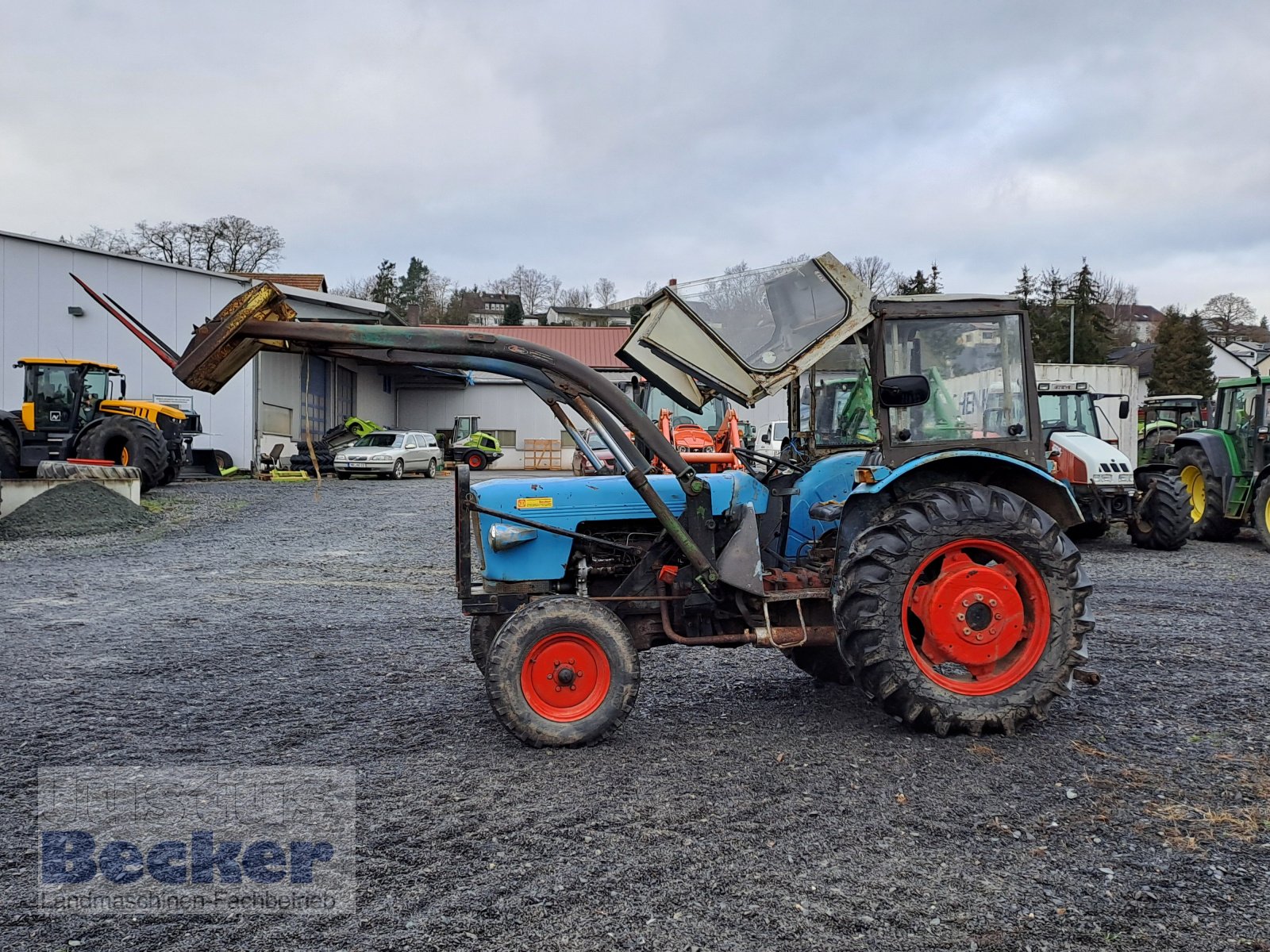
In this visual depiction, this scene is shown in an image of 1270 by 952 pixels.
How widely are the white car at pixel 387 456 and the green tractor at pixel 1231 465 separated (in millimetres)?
18237

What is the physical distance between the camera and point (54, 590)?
8.73 metres

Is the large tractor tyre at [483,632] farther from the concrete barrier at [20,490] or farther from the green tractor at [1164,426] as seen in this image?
the green tractor at [1164,426]

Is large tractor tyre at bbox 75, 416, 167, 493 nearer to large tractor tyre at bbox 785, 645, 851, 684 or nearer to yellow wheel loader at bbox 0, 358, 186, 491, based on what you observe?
yellow wheel loader at bbox 0, 358, 186, 491

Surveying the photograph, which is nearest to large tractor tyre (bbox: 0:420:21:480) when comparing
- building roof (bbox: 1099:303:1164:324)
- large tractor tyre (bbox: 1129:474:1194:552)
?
large tractor tyre (bbox: 1129:474:1194:552)

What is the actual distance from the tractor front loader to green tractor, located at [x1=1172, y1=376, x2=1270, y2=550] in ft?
30.8

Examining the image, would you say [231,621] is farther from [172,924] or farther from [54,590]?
[172,924]

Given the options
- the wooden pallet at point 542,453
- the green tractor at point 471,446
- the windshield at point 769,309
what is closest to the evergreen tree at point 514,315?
the wooden pallet at point 542,453

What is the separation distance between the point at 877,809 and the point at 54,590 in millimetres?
7956

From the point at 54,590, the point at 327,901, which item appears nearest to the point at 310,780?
the point at 327,901

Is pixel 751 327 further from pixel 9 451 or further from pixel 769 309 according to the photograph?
pixel 9 451

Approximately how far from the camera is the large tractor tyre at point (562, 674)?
4.21 metres

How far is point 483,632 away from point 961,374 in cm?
273

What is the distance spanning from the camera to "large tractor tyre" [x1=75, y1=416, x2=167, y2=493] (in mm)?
17094

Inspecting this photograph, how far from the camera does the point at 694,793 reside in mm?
3783
